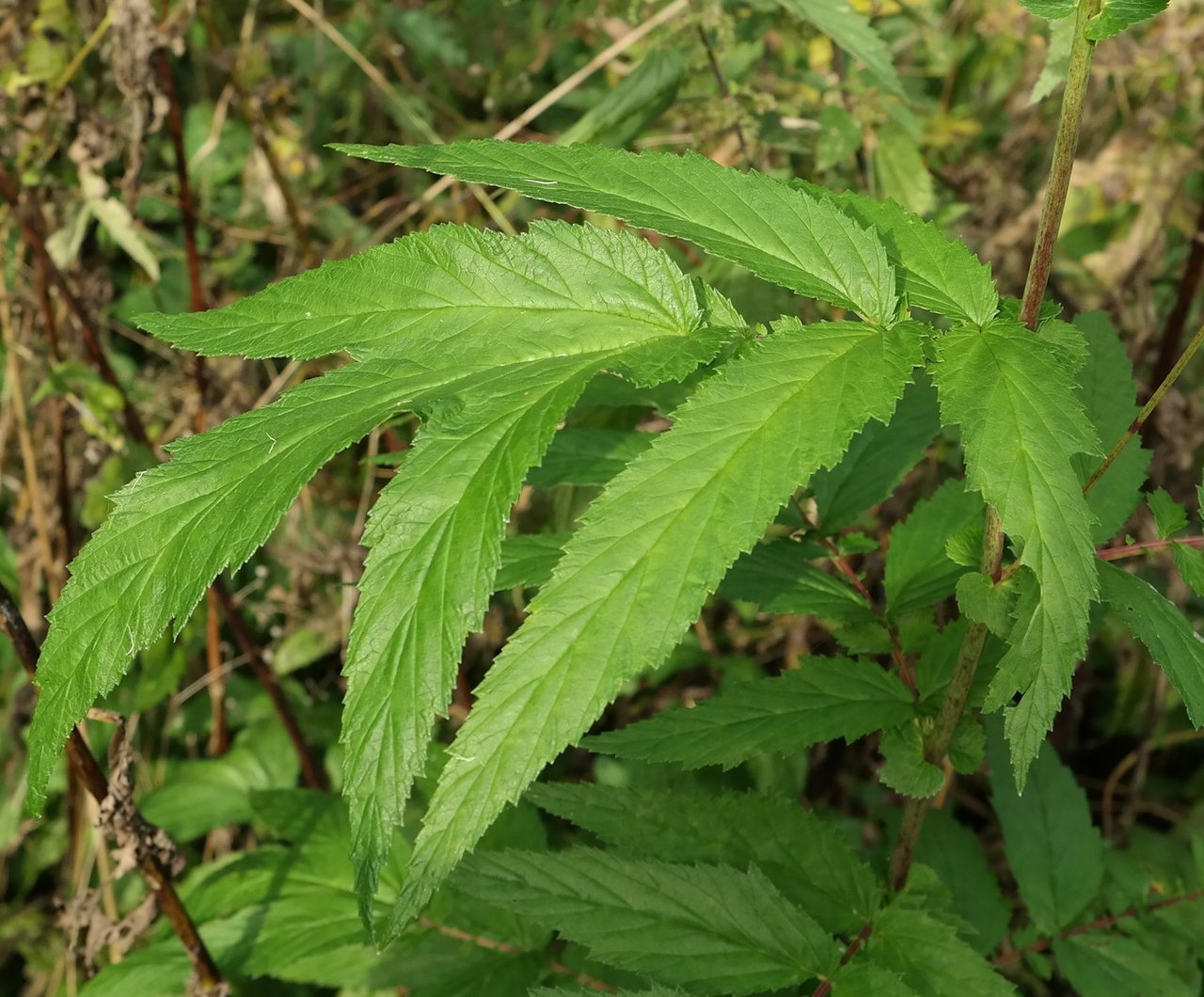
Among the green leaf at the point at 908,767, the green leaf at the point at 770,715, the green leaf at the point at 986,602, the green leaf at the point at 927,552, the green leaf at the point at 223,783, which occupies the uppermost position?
the green leaf at the point at 986,602

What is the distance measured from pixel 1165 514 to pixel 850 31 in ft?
3.83

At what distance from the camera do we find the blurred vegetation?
246cm

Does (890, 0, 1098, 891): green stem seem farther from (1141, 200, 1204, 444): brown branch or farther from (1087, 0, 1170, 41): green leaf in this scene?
(1141, 200, 1204, 444): brown branch

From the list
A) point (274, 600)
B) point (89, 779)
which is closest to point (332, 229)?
point (274, 600)

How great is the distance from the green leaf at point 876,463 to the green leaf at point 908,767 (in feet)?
1.05

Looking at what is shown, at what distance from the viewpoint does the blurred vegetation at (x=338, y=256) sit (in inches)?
96.7

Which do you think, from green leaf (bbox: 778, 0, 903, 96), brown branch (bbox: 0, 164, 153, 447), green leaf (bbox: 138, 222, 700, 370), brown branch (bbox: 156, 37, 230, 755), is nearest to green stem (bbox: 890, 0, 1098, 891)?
green leaf (bbox: 138, 222, 700, 370)

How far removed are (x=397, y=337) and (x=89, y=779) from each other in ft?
3.02

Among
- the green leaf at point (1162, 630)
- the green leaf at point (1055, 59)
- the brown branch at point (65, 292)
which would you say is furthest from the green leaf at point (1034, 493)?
the brown branch at point (65, 292)

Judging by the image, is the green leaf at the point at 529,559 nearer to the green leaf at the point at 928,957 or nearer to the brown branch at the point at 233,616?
the green leaf at the point at 928,957

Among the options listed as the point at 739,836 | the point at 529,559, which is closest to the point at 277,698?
the point at 529,559

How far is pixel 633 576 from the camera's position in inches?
34.7

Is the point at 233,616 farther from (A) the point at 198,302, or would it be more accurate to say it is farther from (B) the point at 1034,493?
(B) the point at 1034,493

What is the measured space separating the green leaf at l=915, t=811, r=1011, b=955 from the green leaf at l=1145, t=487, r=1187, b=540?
68 centimetres
